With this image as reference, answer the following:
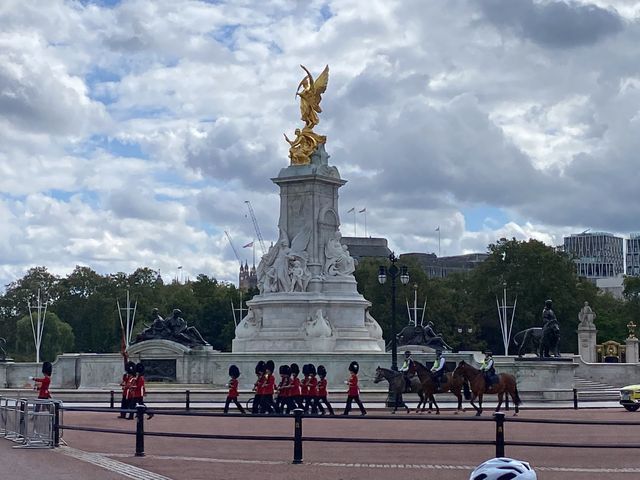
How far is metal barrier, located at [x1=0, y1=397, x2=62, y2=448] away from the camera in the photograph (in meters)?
22.9

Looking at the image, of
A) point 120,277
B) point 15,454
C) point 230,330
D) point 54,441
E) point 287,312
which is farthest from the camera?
point 120,277

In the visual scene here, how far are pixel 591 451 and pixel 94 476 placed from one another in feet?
31.4

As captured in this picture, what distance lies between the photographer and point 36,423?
23359mm

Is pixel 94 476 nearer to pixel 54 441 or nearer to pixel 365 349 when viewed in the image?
pixel 54 441

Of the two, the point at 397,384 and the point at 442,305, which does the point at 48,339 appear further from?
the point at 397,384

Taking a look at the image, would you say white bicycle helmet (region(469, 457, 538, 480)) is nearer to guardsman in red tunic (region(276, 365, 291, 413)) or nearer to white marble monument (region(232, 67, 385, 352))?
guardsman in red tunic (region(276, 365, 291, 413))

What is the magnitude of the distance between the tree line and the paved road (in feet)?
200

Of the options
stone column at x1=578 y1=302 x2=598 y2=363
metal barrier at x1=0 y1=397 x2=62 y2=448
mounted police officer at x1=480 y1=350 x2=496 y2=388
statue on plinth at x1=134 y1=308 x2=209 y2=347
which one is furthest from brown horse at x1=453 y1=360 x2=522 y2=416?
stone column at x1=578 y1=302 x2=598 y2=363

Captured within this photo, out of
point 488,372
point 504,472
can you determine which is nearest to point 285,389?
point 488,372

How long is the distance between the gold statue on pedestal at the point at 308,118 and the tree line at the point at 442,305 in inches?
1270

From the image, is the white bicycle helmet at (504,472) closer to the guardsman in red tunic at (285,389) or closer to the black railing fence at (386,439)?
the black railing fence at (386,439)

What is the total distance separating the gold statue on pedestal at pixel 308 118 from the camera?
57594mm

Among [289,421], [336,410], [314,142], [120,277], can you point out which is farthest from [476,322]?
[289,421]

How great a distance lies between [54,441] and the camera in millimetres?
22875
